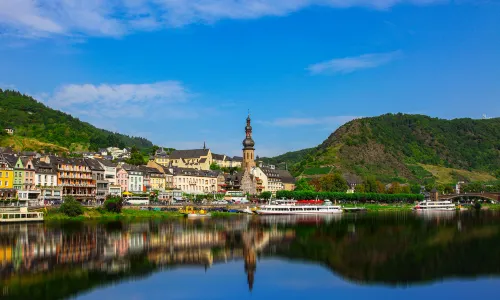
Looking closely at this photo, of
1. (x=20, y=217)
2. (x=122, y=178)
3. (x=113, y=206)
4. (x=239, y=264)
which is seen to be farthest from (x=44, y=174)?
(x=239, y=264)

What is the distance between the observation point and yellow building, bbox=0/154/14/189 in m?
79.9

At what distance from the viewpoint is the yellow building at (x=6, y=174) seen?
262 feet

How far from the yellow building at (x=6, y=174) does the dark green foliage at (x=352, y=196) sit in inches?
2438

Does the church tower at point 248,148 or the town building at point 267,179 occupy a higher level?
the church tower at point 248,148

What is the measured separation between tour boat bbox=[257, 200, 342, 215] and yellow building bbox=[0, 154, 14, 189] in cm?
4320

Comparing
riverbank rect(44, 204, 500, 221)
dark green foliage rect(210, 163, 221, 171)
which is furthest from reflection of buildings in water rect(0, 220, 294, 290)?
dark green foliage rect(210, 163, 221, 171)

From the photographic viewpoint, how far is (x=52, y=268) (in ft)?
117

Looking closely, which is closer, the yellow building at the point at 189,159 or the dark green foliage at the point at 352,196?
the dark green foliage at the point at 352,196

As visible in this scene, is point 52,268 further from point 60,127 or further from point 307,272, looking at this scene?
point 60,127

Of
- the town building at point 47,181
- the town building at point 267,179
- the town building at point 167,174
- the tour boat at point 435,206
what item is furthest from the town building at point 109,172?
the tour boat at point 435,206

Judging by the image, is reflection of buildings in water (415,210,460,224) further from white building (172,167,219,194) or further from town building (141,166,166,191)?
town building (141,166,166,191)

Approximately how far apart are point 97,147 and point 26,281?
463 feet

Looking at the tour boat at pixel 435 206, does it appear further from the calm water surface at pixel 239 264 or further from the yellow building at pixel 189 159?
the calm water surface at pixel 239 264

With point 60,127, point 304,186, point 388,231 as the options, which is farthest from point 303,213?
point 60,127
